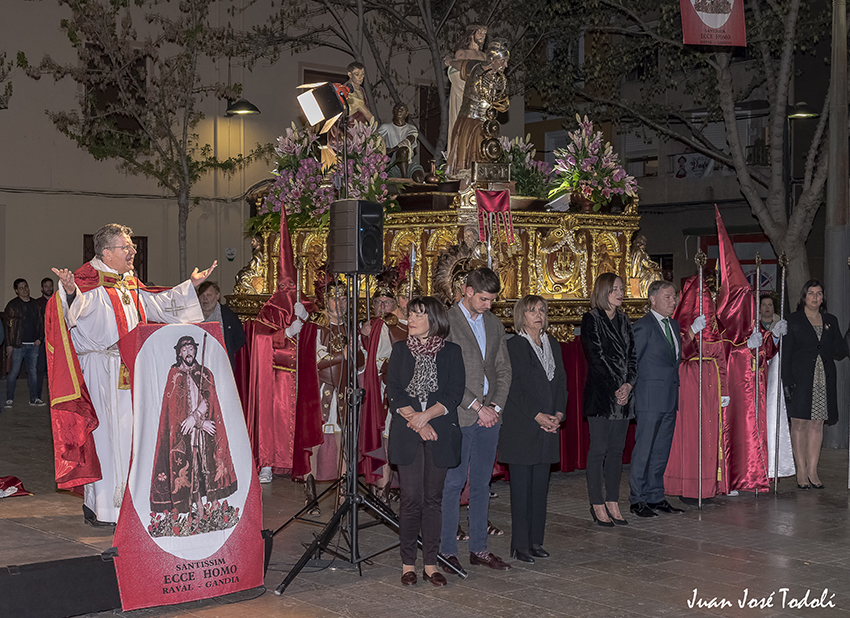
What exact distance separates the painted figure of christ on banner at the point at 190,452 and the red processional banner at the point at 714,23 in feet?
28.6

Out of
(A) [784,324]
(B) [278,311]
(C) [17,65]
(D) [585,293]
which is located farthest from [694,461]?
(C) [17,65]

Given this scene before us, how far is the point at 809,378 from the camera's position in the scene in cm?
963

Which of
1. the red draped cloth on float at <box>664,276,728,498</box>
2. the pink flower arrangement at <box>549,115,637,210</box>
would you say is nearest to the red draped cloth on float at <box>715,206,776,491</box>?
the red draped cloth on float at <box>664,276,728,498</box>

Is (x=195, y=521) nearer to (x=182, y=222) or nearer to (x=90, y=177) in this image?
(x=182, y=222)

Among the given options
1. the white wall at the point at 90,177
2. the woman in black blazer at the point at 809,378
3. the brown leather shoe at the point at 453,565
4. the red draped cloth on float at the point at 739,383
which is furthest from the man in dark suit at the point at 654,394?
the white wall at the point at 90,177

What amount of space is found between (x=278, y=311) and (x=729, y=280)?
13.2 ft

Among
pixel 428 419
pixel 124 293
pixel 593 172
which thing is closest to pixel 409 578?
pixel 428 419

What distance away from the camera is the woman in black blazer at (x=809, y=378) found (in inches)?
378

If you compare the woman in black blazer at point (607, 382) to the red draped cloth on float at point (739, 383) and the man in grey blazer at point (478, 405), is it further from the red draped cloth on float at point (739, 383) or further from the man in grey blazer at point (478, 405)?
the red draped cloth on float at point (739, 383)

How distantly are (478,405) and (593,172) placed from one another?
507 cm

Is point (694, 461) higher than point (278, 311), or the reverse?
point (278, 311)

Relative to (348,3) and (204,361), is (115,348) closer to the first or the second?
(204,361)

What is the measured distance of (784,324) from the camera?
9.38 m

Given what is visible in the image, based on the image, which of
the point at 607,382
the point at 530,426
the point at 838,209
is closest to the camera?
the point at 530,426
